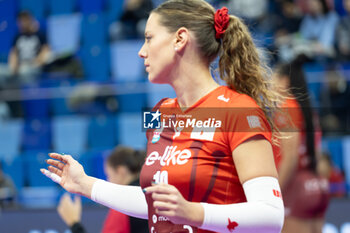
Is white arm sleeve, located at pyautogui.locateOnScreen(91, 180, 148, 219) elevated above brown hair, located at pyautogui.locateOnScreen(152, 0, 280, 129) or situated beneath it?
situated beneath

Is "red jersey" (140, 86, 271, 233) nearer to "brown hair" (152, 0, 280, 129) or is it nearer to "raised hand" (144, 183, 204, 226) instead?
"brown hair" (152, 0, 280, 129)

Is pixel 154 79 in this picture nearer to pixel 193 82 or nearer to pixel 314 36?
pixel 193 82

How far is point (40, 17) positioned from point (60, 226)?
497 cm

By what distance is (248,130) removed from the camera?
62.7 inches

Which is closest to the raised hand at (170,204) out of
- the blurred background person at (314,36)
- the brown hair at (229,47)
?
the brown hair at (229,47)

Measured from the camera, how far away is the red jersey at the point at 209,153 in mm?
1644

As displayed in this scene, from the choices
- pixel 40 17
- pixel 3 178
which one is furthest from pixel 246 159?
pixel 40 17

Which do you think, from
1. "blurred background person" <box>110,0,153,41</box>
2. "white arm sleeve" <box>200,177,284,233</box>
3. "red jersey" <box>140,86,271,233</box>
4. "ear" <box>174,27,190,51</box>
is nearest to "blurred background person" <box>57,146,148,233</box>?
"red jersey" <box>140,86,271,233</box>

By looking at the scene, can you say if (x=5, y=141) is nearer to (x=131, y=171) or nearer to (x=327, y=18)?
(x=131, y=171)

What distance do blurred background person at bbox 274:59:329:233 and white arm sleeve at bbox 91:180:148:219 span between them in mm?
1449

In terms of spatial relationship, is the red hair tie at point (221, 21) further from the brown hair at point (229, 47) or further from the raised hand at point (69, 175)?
the raised hand at point (69, 175)

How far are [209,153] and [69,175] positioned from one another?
479 millimetres

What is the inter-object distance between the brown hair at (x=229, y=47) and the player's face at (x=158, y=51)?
0.09 ft

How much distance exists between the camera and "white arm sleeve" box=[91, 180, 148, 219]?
1.82m
